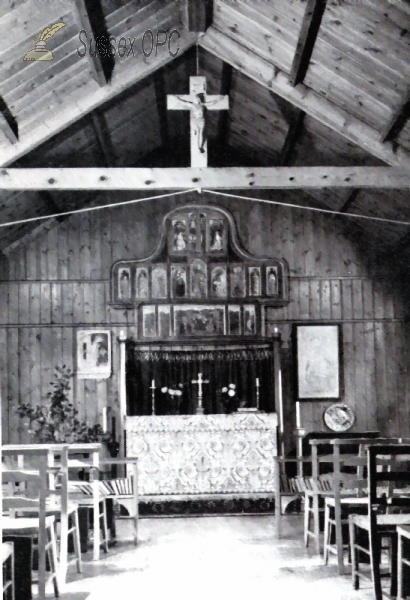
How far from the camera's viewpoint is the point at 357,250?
12.2m

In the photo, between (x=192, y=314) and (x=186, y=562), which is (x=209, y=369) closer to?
(x=192, y=314)

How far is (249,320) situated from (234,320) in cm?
21

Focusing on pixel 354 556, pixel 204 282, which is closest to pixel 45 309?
pixel 204 282

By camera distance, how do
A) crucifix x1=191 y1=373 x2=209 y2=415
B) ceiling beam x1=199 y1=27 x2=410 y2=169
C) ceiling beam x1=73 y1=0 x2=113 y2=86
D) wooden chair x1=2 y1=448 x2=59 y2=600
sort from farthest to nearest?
crucifix x1=191 y1=373 x2=209 y2=415 < ceiling beam x1=199 y1=27 x2=410 y2=169 < ceiling beam x1=73 y1=0 x2=113 y2=86 < wooden chair x1=2 y1=448 x2=59 y2=600

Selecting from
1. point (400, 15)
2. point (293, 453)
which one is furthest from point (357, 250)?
point (400, 15)

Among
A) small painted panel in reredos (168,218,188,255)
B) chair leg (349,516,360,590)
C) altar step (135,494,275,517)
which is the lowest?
Answer: altar step (135,494,275,517)

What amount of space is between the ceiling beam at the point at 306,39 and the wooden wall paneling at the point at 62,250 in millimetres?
4501

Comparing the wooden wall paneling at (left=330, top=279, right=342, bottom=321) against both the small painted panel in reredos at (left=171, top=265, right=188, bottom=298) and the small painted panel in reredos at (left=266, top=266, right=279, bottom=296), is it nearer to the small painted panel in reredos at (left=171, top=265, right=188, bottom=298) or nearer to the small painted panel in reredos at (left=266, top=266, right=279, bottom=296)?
the small painted panel in reredos at (left=266, top=266, right=279, bottom=296)

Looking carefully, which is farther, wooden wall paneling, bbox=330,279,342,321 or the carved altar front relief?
wooden wall paneling, bbox=330,279,342,321

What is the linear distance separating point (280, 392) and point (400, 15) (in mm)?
5881

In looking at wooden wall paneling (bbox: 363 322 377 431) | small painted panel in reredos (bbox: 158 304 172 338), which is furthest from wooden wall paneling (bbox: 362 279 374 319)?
small painted panel in reredos (bbox: 158 304 172 338)

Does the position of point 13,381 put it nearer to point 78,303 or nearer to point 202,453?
point 78,303

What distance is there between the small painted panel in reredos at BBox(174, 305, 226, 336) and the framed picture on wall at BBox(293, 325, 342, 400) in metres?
1.09

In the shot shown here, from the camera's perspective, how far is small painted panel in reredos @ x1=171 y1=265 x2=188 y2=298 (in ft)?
39.5
